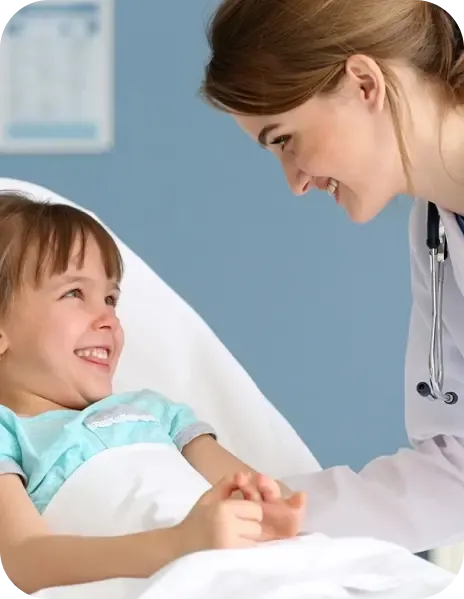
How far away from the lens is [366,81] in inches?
53.4

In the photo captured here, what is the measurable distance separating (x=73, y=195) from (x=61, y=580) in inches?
57.7

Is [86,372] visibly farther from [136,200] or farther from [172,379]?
[136,200]

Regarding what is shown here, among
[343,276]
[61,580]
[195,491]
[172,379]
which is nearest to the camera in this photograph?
[61,580]

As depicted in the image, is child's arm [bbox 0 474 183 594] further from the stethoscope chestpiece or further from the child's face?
the stethoscope chestpiece

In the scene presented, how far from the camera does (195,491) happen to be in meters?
1.33

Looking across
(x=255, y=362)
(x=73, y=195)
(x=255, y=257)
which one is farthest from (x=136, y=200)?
(x=255, y=362)

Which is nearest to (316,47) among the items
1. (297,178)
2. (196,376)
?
(297,178)

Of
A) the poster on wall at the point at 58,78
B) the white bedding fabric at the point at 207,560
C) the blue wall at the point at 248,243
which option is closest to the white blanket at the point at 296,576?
the white bedding fabric at the point at 207,560

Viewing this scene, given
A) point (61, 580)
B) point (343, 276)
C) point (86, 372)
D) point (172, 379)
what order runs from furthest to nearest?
point (343, 276)
point (172, 379)
point (86, 372)
point (61, 580)

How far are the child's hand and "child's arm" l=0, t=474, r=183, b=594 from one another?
10 centimetres

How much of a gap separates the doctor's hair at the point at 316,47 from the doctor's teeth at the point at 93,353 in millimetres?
393

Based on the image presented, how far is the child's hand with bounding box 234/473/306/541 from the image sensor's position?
3.77 feet

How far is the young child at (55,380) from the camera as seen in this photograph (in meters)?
1.28

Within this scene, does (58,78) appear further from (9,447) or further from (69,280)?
(9,447)
